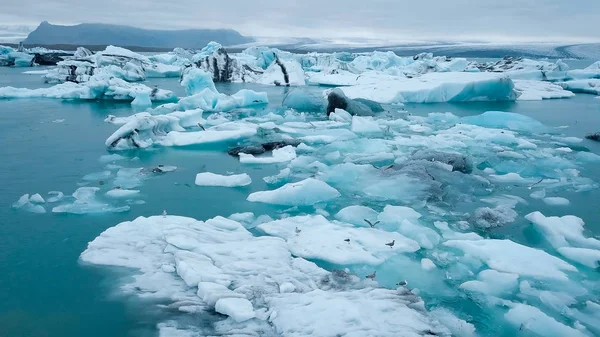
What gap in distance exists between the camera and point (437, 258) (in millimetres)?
3578

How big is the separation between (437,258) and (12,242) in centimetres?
337

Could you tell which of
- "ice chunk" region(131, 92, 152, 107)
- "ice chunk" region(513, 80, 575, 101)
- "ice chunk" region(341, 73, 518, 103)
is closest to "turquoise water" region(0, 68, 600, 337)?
"ice chunk" region(131, 92, 152, 107)

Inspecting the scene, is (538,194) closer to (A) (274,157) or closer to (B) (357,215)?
(B) (357,215)

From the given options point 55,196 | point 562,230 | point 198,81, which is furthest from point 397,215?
point 198,81

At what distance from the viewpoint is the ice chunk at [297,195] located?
4727 mm

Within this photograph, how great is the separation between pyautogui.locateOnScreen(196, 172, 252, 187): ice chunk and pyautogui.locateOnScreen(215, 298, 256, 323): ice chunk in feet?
8.64

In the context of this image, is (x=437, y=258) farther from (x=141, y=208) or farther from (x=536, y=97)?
(x=536, y=97)

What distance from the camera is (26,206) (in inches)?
173

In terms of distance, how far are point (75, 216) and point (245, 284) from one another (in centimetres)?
214

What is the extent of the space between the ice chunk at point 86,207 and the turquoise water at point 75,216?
0.08 metres

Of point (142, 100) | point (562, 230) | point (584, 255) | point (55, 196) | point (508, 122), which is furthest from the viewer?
point (142, 100)

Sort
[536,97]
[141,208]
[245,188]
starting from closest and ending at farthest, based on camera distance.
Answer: [141,208] → [245,188] → [536,97]

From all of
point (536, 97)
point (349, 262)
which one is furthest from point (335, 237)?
point (536, 97)

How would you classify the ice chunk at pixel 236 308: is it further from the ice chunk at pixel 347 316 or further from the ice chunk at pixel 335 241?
the ice chunk at pixel 335 241
